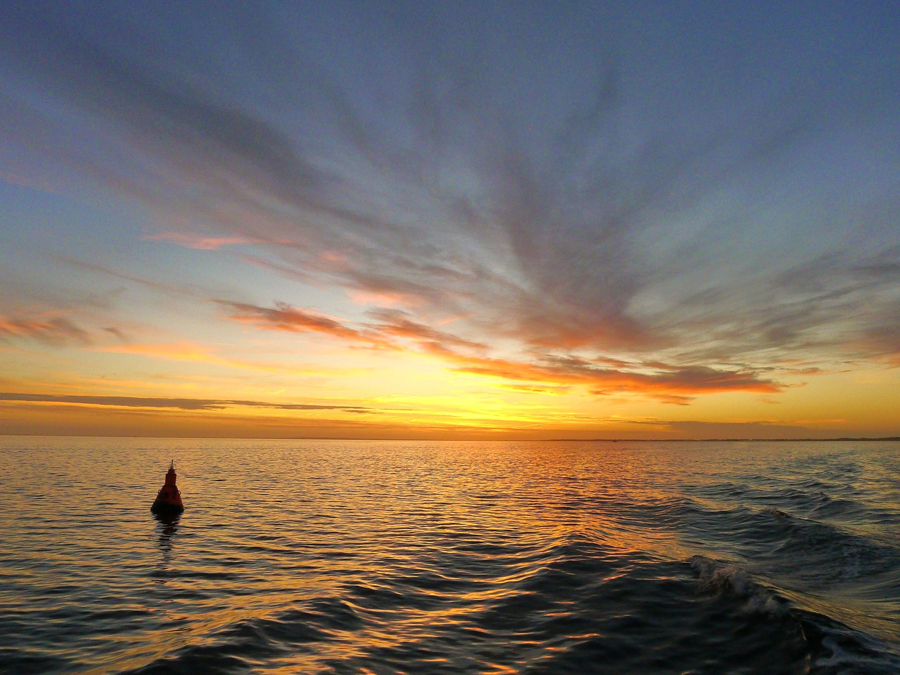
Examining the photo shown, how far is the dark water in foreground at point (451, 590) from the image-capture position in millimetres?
11070

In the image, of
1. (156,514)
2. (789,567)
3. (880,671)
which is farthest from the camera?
(156,514)

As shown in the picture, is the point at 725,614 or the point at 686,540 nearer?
the point at 725,614

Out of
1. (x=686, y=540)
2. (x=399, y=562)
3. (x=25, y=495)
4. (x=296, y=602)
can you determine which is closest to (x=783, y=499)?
(x=686, y=540)

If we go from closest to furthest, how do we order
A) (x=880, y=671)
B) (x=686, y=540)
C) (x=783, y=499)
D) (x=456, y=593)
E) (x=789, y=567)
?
(x=880, y=671)
(x=456, y=593)
(x=789, y=567)
(x=686, y=540)
(x=783, y=499)

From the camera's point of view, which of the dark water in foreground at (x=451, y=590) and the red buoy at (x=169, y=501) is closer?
the dark water in foreground at (x=451, y=590)

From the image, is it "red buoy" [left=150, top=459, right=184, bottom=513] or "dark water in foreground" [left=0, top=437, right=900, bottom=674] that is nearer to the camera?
"dark water in foreground" [left=0, top=437, right=900, bottom=674]

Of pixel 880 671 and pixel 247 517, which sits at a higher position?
pixel 880 671

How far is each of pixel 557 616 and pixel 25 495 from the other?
45163mm

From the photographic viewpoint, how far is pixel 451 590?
16.5 m

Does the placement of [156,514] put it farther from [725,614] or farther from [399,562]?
[725,614]

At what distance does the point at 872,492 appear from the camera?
40.6 m

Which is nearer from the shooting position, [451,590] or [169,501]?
[451,590]

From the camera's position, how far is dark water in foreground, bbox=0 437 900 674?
11.1 metres

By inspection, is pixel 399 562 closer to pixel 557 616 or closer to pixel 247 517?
pixel 557 616
